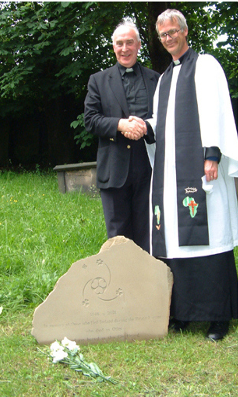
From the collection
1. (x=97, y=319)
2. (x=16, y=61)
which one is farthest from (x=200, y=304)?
(x=16, y=61)

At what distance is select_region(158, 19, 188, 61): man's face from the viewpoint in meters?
3.13

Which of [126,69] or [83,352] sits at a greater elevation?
[126,69]

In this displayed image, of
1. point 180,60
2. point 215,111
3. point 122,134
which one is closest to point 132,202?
point 122,134

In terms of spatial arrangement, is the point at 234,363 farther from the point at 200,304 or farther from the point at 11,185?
the point at 11,185

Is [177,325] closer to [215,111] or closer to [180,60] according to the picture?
[215,111]

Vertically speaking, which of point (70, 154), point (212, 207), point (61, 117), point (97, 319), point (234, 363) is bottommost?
point (234, 363)

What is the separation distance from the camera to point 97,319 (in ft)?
10.2

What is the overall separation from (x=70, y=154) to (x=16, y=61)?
9.37 ft

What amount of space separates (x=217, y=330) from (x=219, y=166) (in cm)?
110

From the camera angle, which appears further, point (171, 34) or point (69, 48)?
point (69, 48)

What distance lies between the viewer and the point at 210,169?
3.04 meters

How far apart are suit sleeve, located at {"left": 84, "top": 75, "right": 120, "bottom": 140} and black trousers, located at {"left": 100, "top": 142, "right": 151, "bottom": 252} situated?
0.27 metres

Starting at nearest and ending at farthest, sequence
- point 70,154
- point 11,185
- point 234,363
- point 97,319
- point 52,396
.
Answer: point 52,396
point 234,363
point 97,319
point 11,185
point 70,154

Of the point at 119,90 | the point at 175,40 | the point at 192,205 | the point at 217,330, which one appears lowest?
the point at 217,330
